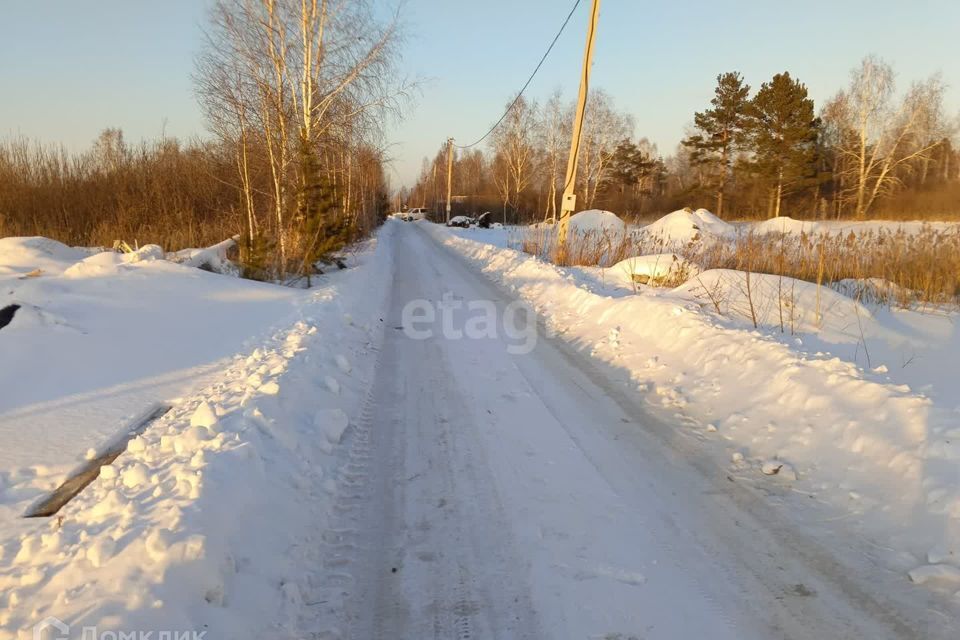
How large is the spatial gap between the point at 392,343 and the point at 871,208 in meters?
45.1

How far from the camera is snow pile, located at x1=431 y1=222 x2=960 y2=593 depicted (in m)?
3.26

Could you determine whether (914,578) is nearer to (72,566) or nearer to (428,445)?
(428,445)

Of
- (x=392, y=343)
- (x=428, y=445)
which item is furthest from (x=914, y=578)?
(x=392, y=343)

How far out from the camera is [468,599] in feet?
8.66

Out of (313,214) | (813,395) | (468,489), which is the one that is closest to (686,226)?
Result: (313,214)

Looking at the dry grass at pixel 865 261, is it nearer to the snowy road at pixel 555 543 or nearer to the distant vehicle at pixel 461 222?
the snowy road at pixel 555 543

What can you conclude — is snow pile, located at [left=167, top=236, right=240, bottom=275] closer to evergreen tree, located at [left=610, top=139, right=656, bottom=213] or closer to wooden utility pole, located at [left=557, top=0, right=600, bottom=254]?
wooden utility pole, located at [left=557, top=0, right=600, bottom=254]

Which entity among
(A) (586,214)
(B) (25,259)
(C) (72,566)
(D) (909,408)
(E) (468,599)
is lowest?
(E) (468,599)

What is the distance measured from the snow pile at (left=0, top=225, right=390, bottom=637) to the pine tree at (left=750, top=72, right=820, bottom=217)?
1776 inches

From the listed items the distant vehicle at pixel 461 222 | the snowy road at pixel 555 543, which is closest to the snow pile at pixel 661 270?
the snowy road at pixel 555 543

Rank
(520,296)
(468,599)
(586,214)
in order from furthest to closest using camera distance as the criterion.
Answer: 1. (586,214)
2. (520,296)
3. (468,599)

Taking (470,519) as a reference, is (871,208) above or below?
above

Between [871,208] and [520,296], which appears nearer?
[520,296]

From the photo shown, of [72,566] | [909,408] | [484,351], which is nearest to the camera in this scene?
[72,566]
